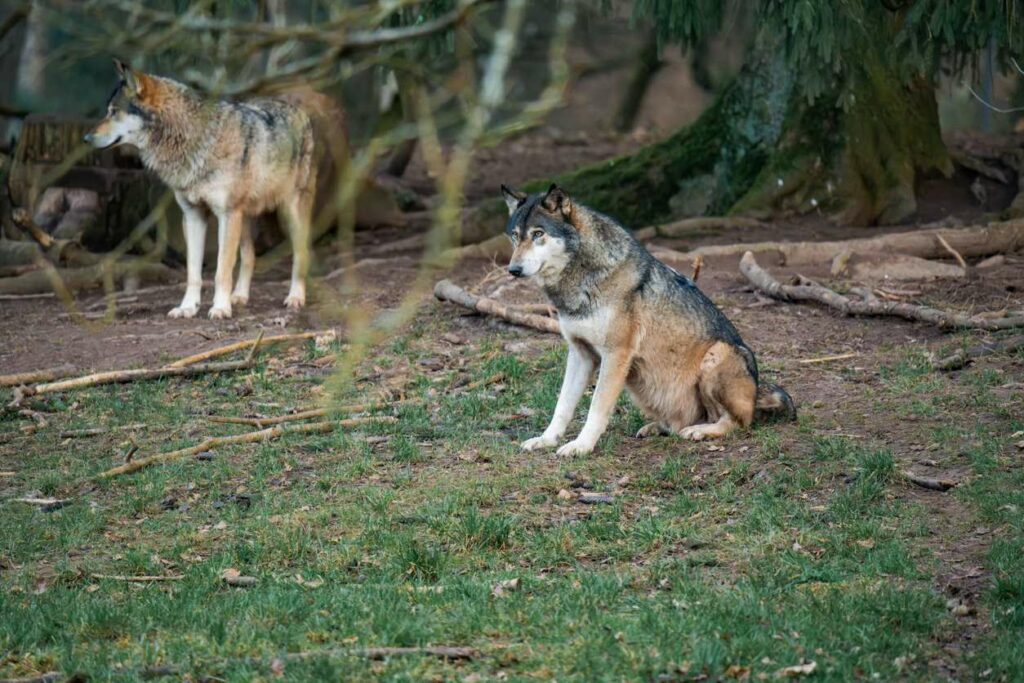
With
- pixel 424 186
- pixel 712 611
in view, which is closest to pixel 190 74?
pixel 712 611

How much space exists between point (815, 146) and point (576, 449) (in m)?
8.14

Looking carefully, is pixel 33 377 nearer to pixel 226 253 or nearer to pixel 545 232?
pixel 226 253

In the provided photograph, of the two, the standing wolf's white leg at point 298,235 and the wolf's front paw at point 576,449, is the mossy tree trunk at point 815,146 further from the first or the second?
the wolf's front paw at point 576,449

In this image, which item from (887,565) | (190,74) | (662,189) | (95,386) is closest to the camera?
(190,74)

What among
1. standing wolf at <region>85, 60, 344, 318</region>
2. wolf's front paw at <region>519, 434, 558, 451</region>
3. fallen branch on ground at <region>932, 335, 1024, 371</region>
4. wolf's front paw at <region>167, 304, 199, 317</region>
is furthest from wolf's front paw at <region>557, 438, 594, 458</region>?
wolf's front paw at <region>167, 304, 199, 317</region>

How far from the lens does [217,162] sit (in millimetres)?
13141

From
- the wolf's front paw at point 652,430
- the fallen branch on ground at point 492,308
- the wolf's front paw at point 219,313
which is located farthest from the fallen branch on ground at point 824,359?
the wolf's front paw at point 219,313

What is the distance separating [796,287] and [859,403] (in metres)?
3.12

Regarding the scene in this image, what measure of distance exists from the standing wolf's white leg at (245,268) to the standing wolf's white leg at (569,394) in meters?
5.97

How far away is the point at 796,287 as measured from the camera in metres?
11.9

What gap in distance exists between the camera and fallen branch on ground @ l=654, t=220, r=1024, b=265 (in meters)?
13.1

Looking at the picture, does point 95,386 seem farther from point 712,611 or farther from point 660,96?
point 660,96

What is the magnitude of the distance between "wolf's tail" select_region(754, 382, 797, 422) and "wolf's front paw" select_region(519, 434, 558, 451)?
56.3 inches

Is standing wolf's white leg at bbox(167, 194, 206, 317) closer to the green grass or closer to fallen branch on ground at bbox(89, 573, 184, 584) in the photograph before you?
the green grass
